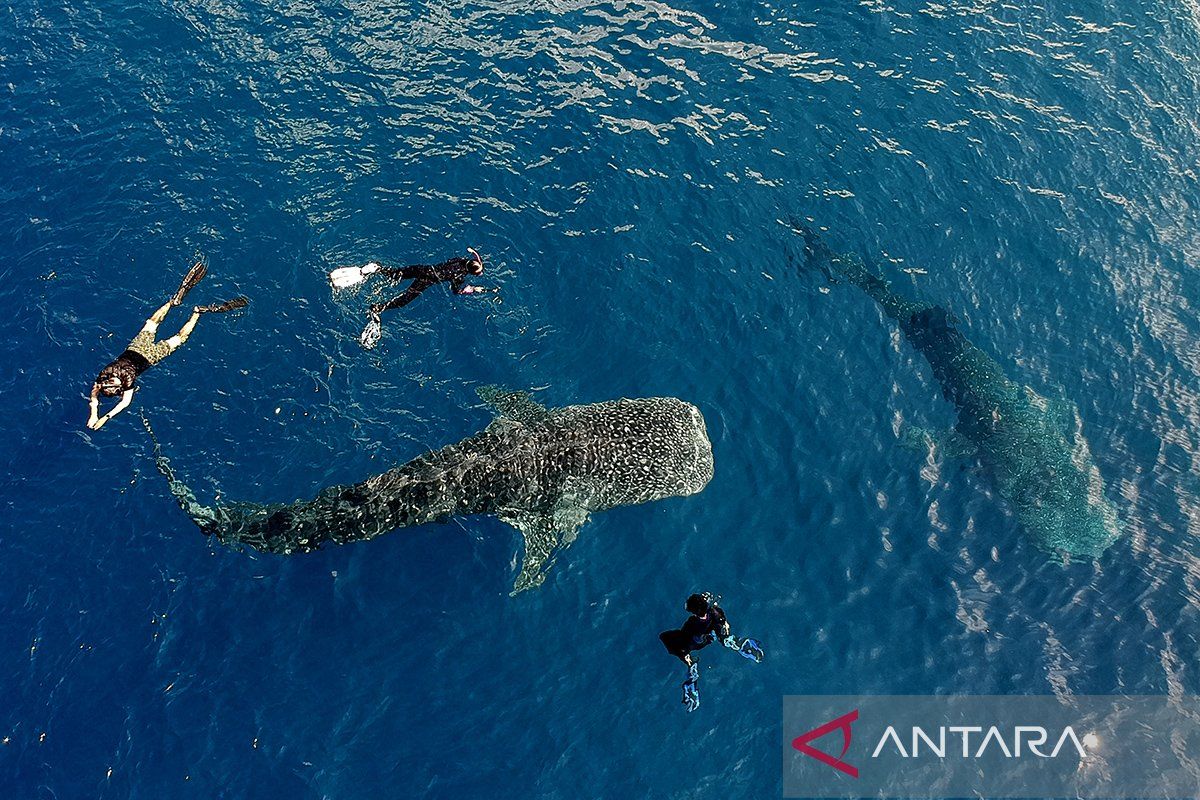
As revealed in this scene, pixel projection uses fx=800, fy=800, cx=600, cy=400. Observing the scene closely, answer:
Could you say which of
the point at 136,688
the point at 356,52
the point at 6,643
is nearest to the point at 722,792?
the point at 136,688

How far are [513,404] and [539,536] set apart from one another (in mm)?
3532

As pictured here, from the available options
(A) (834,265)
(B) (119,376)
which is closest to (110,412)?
(B) (119,376)

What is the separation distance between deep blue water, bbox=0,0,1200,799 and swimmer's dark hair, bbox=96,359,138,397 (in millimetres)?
1569

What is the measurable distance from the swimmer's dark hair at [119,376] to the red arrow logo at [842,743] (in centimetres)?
1653

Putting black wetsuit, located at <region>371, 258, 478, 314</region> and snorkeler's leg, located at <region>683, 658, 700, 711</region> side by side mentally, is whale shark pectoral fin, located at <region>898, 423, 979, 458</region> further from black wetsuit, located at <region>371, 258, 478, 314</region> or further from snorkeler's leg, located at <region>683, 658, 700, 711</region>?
black wetsuit, located at <region>371, 258, 478, 314</region>

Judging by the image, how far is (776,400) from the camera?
21.5 meters

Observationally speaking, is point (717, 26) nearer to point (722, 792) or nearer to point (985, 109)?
point (985, 109)

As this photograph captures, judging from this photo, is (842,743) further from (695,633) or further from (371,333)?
(371,333)

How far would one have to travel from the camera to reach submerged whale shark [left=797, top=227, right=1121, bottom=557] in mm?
19922

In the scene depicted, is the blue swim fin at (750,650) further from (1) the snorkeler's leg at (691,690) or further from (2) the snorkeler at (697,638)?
(1) the snorkeler's leg at (691,690)

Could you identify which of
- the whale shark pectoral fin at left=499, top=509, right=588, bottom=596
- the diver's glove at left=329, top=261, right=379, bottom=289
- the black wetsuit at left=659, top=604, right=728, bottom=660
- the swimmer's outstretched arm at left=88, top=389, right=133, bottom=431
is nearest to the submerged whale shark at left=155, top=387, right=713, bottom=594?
the whale shark pectoral fin at left=499, top=509, right=588, bottom=596

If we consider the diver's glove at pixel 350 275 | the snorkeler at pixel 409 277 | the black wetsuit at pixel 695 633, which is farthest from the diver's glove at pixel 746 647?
the diver's glove at pixel 350 275

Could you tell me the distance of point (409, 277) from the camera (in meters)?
21.1

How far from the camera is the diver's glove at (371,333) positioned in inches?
796
